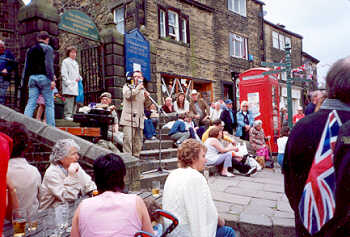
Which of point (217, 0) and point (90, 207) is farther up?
point (217, 0)

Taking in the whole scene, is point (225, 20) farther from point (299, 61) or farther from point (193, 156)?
point (193, 156)

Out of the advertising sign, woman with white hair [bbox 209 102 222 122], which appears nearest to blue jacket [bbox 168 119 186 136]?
woman with white hair [bbox 209 102 222 122]

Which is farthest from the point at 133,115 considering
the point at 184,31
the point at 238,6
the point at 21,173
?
the point at 238,6

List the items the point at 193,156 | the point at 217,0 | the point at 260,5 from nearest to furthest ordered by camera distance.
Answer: the point at 193,156, the point at 217,0, the point at 260,5

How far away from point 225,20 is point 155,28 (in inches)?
224

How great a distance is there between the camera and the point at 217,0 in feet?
53.4

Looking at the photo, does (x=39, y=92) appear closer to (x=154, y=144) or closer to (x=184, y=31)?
(x=154, y=144)

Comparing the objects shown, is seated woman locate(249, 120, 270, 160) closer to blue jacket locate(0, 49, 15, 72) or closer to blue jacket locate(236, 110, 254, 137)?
blue jacket locate(236, 110, 254, 137)

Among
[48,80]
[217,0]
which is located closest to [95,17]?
[217,0]

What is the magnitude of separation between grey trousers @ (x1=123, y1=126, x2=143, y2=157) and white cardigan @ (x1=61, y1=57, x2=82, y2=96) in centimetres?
214

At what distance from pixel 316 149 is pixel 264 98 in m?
9.96

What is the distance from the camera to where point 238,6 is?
1778 cm

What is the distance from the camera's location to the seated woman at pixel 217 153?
273 inches

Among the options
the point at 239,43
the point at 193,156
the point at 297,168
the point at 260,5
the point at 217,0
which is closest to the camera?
the point at 297,168
